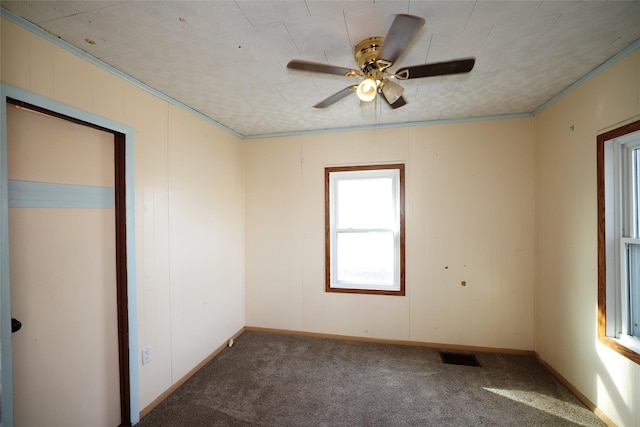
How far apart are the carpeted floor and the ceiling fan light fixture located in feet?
7.95

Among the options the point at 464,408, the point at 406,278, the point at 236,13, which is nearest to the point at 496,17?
the point at 236,13

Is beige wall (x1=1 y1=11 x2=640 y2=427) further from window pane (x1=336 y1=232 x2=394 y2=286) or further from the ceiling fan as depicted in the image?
the ceiling fan

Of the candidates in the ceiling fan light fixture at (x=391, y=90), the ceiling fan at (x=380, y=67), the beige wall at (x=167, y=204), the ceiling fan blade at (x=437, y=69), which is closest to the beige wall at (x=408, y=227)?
the beige wall at (x=167, y=204)

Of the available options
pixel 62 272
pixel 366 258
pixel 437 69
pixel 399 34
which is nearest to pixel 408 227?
pixel 366 258

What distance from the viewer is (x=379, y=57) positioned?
144 centimetres

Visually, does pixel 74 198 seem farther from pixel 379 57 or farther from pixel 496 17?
pixel 496 17

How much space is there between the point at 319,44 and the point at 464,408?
2967mm

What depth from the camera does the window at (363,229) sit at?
10.8ft

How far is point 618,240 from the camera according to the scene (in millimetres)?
1951

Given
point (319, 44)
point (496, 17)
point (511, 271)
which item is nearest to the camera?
point (496, 17)

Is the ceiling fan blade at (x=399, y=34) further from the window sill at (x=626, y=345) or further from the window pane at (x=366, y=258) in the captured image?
the window sill at (x=626, y=345)

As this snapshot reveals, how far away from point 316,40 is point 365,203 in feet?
6.97

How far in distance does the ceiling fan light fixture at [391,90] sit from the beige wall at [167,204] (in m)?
1.94

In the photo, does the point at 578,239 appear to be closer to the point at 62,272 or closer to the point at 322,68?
the point at 322,68
